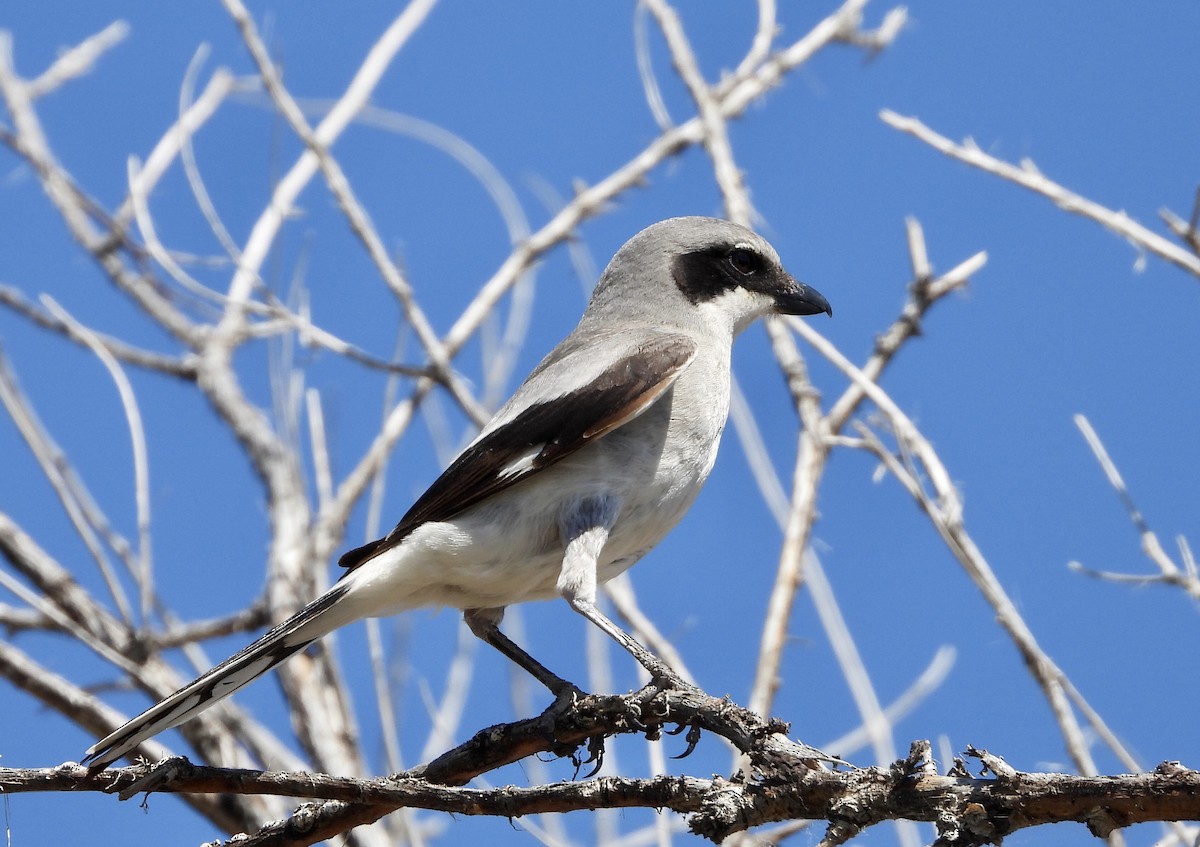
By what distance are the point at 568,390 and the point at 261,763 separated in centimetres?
217

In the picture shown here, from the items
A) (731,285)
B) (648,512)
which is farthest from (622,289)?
(648,512)

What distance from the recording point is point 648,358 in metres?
4.23

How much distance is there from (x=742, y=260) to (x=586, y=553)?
1601mm

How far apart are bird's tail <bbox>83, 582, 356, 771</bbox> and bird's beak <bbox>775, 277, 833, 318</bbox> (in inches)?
77.3

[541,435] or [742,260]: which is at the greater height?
[742,260]

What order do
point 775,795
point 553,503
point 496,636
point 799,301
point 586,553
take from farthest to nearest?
point 799,301, point 496,636, point 553,503, point 586,553, point 775,795

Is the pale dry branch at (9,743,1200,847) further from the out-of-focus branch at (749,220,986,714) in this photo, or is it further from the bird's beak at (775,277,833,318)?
the bird's beak at (775,277,833,318)

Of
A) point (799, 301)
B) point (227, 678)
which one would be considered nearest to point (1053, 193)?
point (799, 301)

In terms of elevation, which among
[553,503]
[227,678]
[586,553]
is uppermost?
[553,503]

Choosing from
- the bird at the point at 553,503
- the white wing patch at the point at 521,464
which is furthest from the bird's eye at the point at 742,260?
the white wing patch at the point at 521,464

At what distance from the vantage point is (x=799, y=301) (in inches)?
194

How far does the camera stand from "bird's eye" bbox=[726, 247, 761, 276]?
5.00 meters

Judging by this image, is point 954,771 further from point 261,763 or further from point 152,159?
point 152,159

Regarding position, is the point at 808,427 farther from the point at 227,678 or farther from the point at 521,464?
the point at 227,678
